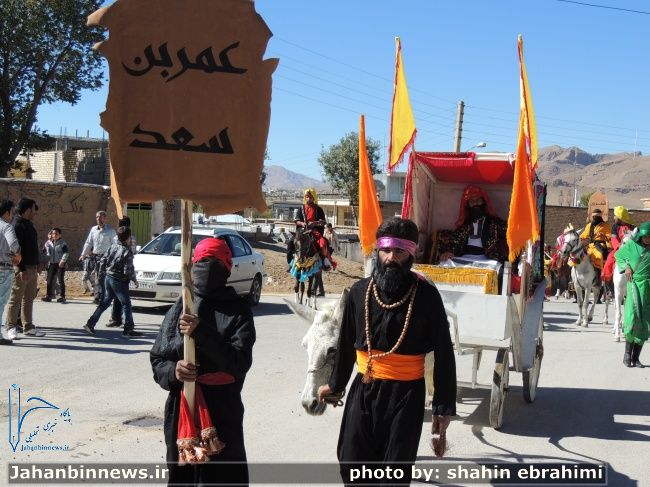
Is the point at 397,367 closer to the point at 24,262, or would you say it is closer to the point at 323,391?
the point at 323,391

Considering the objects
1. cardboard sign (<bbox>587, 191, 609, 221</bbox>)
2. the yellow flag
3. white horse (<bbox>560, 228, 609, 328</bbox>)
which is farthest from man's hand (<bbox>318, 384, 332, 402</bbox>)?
cardboard sign (<bbox>587, 191, 609, 221</bbox>)

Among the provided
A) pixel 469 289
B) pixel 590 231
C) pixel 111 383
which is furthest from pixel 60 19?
pixel 469 289

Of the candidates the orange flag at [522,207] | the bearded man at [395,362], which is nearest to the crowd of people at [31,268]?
the orange flag at [522,207]

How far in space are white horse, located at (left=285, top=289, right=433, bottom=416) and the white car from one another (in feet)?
34.4

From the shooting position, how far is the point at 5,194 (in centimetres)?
2248

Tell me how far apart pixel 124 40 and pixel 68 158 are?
42.1 meters

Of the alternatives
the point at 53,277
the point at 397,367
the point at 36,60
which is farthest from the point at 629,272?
the point at 36,60

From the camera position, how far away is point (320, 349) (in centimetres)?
540

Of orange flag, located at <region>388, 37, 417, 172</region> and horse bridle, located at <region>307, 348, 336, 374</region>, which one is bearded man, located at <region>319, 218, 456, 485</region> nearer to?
horse bridle, located at <region>307, 348, 336, 374</region>

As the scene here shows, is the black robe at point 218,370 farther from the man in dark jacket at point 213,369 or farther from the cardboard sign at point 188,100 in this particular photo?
the cardboard sign at point 188,100

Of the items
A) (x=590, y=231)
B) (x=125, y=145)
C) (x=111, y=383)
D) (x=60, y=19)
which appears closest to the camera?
(x=125, y=145)

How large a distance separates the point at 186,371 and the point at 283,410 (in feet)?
14.3

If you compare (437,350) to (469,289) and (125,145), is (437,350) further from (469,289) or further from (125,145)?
(469,289)

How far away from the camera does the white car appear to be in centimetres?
1634
